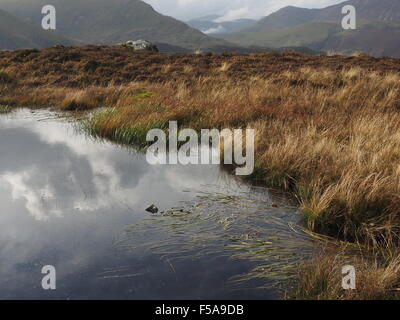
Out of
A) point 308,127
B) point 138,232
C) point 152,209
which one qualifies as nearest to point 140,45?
point 308,127

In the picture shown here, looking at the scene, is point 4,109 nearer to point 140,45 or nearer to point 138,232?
point 138,232

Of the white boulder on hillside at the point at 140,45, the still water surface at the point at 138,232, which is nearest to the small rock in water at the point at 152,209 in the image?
the still water surface at the point at 138,232

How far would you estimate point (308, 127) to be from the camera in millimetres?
6648

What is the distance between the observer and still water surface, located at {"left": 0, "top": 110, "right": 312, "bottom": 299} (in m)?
3.20

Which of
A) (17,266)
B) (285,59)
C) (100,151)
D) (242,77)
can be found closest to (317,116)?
(100,151)

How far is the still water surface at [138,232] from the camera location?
3.20 meters

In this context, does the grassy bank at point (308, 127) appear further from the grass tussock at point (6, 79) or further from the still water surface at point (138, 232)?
the still water surface at point (138, 232)

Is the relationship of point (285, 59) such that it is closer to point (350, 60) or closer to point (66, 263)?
point (350, 60)

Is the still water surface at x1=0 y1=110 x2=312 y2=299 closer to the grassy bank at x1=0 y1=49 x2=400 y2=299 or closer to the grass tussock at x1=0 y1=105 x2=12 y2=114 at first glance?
the grassy bank at x1=0 y1=49 x2=400 y2=299

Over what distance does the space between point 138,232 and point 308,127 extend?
3.90 meters

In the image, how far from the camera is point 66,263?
345 centimetres

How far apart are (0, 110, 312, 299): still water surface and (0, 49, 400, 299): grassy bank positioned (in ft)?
1.48

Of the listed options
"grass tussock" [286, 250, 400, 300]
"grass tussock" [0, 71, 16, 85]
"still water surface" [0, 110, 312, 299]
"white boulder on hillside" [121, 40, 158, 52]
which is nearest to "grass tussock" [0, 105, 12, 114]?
"grass tussock" [0, 71, 16, 85]

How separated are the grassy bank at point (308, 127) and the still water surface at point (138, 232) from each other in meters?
0.45
